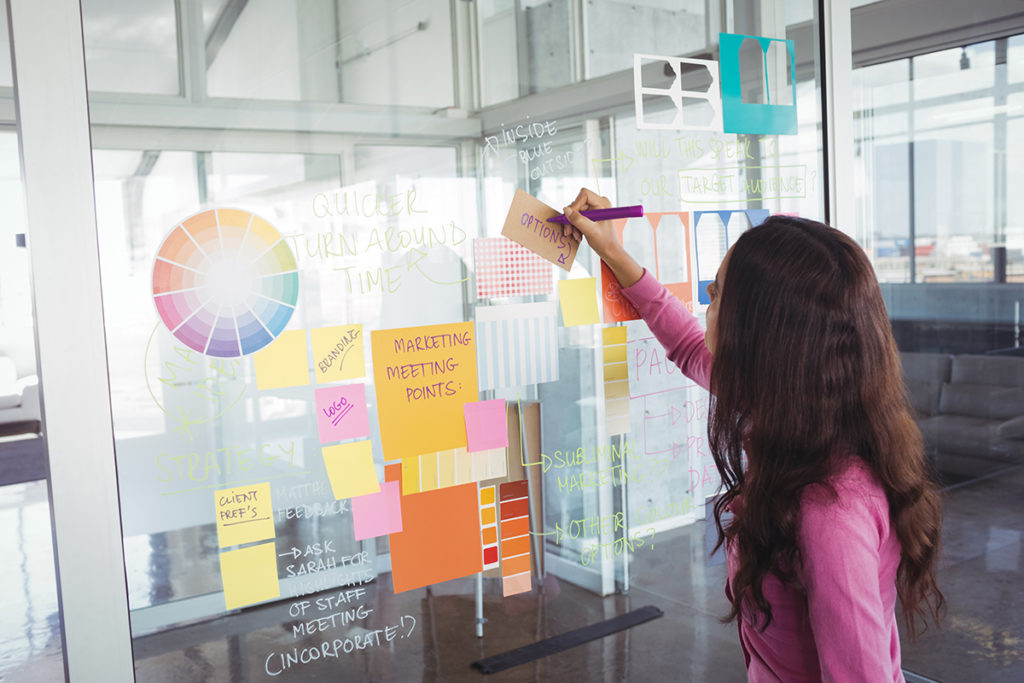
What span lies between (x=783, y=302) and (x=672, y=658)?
4.92 ft

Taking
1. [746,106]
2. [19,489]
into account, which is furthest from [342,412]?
[19,489]

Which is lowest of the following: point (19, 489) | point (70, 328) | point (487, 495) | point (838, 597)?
point (19, 489)

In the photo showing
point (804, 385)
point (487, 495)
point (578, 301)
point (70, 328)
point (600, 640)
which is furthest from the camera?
point (600, 640)

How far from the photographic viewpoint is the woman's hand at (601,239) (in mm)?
1862

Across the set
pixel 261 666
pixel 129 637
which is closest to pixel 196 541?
pixel 129 637

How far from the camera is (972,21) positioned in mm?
2670

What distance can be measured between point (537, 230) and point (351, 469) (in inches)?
26.4

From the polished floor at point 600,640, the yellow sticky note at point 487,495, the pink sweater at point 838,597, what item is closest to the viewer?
the pink sweater at point 838,597

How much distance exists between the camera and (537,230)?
6.12 ft

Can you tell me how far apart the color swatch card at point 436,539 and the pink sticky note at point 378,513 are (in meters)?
0.02

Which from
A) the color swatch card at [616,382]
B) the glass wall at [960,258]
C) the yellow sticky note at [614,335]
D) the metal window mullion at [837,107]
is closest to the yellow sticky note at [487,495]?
the color swatch card at [616,382]

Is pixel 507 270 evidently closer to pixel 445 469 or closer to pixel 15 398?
pixel 445 469

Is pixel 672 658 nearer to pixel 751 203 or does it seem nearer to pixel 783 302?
pixel 751 203

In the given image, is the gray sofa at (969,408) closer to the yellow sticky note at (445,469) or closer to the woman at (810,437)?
the yellow sticky note at (445,469)
